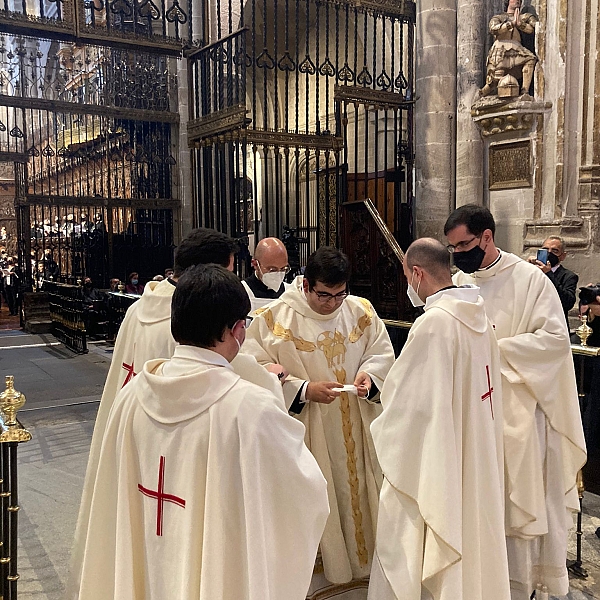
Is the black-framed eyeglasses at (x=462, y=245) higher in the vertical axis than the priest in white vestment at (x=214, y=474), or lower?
higher

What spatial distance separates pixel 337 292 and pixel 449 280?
56 cm

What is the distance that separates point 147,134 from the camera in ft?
41.5

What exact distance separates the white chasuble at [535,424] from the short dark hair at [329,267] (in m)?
0.82

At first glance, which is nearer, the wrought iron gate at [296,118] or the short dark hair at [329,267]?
the short dark hair at [329,267]

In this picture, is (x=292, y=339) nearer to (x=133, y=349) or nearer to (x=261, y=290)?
(x=133, y=349)

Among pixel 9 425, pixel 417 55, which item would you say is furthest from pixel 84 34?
pixel 9 425

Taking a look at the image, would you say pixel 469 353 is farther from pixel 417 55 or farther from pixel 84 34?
pixel 417 55

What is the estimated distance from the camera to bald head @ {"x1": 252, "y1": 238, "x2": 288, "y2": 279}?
432 centimetres

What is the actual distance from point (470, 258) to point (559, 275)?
340 cm

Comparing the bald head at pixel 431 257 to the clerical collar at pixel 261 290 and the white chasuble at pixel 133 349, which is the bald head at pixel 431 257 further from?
the clerical collar at pixel 261 290

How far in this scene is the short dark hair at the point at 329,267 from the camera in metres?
2.91

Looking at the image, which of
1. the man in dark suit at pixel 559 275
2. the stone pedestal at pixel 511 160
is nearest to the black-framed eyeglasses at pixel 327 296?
the man in dark suit at pixel 559 275

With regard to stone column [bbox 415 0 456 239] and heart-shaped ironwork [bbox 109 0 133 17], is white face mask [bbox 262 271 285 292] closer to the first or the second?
heart-shaped ironwork [bbox 109 0 133 17]

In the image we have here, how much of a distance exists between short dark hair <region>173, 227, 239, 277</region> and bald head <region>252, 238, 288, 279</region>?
1583 millimetres
